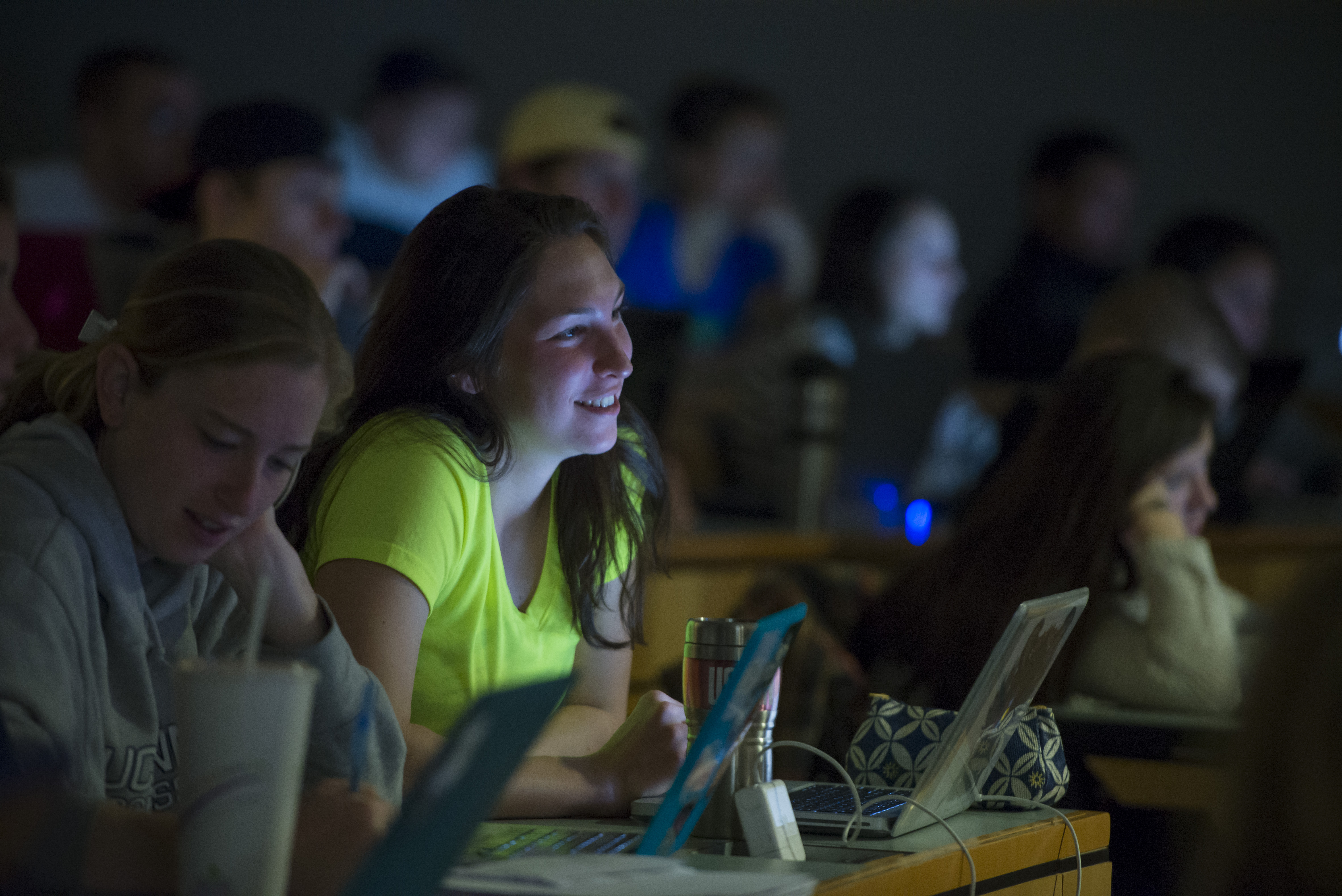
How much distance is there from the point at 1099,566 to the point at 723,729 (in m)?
1.38

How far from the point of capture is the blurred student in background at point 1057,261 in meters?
4.46

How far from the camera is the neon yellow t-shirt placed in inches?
58.2

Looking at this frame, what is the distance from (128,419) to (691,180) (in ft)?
12.3

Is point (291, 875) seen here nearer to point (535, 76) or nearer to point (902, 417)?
point (902, 417)

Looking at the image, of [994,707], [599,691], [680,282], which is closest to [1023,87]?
[680,282]

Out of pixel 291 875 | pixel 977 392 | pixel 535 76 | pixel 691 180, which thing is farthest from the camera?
pixel 535 76

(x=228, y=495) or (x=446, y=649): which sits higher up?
(x=228, y=495)

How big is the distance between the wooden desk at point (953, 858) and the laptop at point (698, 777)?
4 cm

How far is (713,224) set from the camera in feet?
16.0

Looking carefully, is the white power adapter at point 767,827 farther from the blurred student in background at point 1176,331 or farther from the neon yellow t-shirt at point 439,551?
the blurred student in background at point 1176,331

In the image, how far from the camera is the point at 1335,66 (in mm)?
5883

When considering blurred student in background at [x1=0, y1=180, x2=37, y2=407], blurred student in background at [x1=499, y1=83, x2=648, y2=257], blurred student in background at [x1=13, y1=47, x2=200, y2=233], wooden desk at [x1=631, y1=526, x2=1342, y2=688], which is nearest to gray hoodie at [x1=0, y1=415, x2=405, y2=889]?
blurred student in background at [x1=0, y1=180, x2=37, y2=407]

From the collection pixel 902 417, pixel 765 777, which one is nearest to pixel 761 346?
pixel 902 417

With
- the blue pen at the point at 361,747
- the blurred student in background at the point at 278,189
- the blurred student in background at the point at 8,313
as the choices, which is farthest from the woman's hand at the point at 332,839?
the blurred student in background at the point at 278,189
